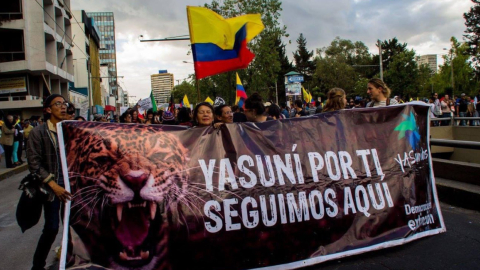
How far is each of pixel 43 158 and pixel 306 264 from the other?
8.68 ft

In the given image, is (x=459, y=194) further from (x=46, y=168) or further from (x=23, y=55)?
(x=23, y=55)

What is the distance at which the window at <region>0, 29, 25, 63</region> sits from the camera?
30.2 m

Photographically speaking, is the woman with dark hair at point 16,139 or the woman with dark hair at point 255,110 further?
the woman with dark hair at point 16,139

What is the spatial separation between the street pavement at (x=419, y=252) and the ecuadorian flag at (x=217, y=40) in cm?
330

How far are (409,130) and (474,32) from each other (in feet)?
222

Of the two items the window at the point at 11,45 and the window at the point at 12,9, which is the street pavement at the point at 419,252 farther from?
the window at the point at 11,45

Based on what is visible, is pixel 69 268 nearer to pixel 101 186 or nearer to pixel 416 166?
pixel 101 186

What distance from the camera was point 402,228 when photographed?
14.0 feet

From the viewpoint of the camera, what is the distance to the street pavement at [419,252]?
150 inches

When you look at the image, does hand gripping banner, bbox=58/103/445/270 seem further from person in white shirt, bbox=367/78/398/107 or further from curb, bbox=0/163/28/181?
curb, bbox=0/163/28/181

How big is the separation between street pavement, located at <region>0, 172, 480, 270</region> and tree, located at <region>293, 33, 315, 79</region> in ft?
297

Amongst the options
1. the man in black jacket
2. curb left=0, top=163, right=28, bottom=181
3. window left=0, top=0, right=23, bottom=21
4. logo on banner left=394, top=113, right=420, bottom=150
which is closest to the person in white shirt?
logo on banner left=394, top=113, right=420, bottom=150

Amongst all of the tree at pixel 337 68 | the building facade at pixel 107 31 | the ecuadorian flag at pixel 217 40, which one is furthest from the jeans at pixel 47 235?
the building facade at pixel 107 31

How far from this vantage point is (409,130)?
4.66 metres
